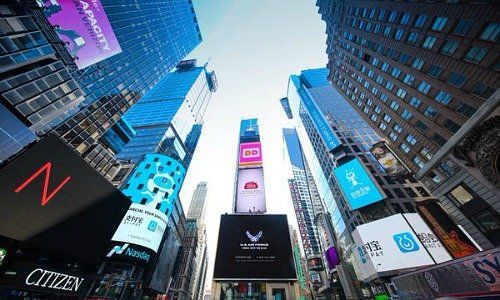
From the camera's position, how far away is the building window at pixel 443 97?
1160 inches

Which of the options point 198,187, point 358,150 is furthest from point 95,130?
point 198,187

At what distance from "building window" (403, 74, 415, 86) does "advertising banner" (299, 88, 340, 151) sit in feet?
91.1

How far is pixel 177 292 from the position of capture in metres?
70.5

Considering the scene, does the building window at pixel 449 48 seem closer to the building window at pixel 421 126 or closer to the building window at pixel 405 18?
the building window at pixel 405 18

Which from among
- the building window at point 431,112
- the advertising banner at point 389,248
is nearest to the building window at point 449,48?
the building window at point 431,112

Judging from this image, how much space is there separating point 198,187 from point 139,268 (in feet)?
480

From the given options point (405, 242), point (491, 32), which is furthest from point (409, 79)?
point (405, 242)

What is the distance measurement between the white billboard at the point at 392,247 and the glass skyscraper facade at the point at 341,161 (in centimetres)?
1321

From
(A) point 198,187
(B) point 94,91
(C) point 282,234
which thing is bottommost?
(C) point 282,234

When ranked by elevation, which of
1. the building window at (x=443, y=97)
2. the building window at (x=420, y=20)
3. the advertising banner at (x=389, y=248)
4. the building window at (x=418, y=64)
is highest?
the building window at (x=420, y=20)

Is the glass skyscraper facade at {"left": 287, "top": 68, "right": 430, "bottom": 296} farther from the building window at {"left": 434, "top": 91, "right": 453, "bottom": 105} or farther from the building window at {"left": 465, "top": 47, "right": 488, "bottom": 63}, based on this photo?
the building window at {"left": 465, "top": 47, "right": 488, "bottom": 63}

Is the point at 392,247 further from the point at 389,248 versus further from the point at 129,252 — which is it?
the point at 129,252

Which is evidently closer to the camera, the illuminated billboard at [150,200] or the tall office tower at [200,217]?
the illuminated billboard at [150,200]

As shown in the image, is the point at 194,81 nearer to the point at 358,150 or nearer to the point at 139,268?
the point at 358,150
